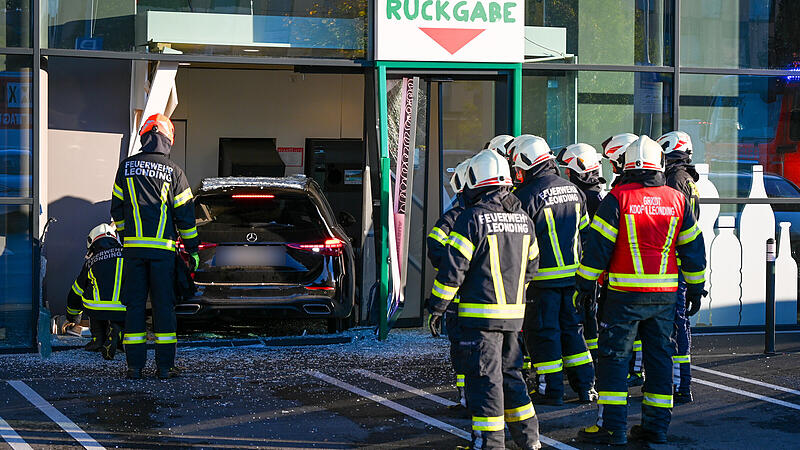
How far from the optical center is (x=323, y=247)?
1028 cm

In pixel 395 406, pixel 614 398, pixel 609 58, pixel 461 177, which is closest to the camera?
pixel 461 177

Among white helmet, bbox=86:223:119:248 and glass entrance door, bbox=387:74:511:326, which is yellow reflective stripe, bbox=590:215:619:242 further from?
white helmet, bbox=86:223:119:248

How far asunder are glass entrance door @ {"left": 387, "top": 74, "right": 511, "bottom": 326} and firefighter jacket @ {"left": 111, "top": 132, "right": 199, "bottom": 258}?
2.72m

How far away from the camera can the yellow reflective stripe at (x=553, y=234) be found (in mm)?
7918

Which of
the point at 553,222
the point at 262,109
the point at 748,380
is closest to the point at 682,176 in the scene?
the point at 553,222

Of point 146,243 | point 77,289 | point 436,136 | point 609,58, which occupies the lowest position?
point 77,289

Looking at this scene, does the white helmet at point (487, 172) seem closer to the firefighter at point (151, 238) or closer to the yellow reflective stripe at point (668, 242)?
the yellow reflective stripe at point (668, 242)

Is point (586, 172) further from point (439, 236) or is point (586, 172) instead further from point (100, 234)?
point (100, 234)

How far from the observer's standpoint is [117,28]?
34.8ft

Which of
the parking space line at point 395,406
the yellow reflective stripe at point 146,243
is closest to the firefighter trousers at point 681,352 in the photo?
the parking space line at point 395,406

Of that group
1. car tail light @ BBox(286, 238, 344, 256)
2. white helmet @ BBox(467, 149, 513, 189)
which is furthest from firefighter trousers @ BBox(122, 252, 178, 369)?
white helmet @ BBox(467, 149, 513, 189)

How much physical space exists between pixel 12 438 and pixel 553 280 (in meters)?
3.74

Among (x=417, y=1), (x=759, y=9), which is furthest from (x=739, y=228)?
(x=417, y=1)

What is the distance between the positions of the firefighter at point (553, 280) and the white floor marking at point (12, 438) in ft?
11.4
